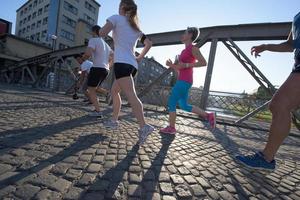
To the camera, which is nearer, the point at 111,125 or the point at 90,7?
the point at 111,125

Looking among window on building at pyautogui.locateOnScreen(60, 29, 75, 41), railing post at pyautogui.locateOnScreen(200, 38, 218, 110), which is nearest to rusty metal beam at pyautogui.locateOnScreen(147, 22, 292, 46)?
railing post at pyautogui.locateOnScreen(200, 38, 218, 110)

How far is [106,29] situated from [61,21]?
5710cm

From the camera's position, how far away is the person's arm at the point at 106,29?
10.6 ft

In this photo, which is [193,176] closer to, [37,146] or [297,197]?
[297,197]

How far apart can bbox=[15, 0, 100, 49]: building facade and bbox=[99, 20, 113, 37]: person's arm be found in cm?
4979

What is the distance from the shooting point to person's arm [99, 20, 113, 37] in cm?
323

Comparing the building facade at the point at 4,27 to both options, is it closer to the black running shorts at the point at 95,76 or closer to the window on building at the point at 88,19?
the window on building at the point at 88,19

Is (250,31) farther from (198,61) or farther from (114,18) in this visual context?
(114,18)

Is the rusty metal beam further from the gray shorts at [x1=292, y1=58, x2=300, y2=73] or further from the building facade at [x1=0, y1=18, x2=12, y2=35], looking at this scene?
the building facade at [x1=0, y1=18, x2=12, y2=35]

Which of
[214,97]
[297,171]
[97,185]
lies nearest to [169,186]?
[97,185]

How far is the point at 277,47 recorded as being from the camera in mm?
2887

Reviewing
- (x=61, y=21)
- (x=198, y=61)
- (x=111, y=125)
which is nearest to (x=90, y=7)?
(x=61, y=21)

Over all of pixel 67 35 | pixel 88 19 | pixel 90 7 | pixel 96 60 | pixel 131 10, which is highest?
pixel 90 7

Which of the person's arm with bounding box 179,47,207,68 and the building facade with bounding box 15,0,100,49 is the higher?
the building facade with bounding box 15,0,100,49
